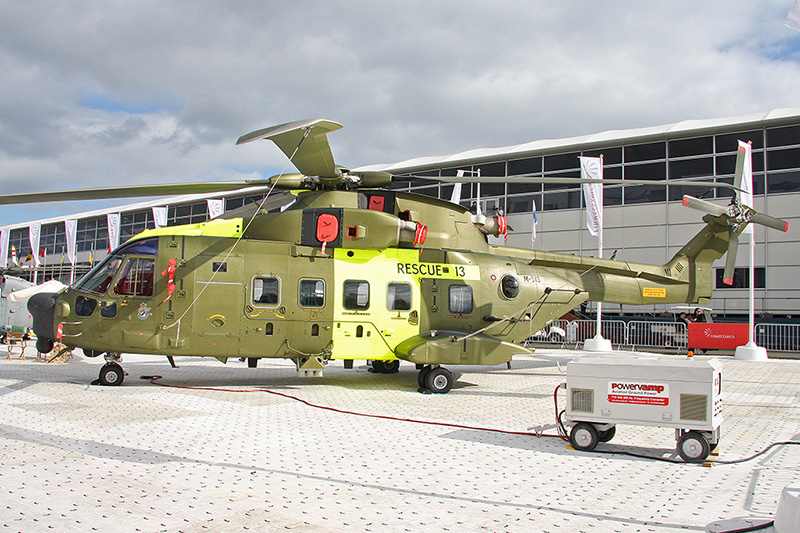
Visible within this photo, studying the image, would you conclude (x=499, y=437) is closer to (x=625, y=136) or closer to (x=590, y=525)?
(x=590, y=525)

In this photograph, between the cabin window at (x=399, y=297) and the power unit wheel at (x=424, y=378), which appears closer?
the power unit wheel at (x=424, y=378)

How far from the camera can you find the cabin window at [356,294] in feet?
39.3

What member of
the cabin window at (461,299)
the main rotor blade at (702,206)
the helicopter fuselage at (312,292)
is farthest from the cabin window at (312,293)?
the main rotor blade at (702,206)

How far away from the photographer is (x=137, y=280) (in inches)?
451

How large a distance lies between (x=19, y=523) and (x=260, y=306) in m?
7.44

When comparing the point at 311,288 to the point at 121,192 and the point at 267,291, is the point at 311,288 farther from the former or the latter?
the point at 121,192

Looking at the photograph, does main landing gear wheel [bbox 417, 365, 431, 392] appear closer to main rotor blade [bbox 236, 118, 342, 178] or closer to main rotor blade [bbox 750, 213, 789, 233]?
main rotor blade [bbox 236, 118, 342, 178]

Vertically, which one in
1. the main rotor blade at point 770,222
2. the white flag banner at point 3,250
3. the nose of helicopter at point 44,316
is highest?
the white flag banner at point 3,250

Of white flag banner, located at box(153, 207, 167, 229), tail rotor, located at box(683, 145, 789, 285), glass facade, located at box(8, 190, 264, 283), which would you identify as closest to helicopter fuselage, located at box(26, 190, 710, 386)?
tail rotor, located at box(683, 145, 789, 285)

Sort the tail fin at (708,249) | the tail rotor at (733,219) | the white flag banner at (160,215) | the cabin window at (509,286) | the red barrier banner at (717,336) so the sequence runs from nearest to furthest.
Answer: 1. the cabin window at (509,286)
2. the tail rotor at (733,219)
3. the tail fin at (708,249)
4. the red barrier banner at (717,336)
5. the white flag banner at (160,215)

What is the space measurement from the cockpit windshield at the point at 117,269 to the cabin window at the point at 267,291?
207cm

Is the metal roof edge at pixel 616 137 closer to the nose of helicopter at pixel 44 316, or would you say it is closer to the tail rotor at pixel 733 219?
the tail rotor at pixel 733 219

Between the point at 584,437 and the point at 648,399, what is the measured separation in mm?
912

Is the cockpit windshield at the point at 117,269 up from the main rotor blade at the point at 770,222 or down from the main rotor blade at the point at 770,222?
down
